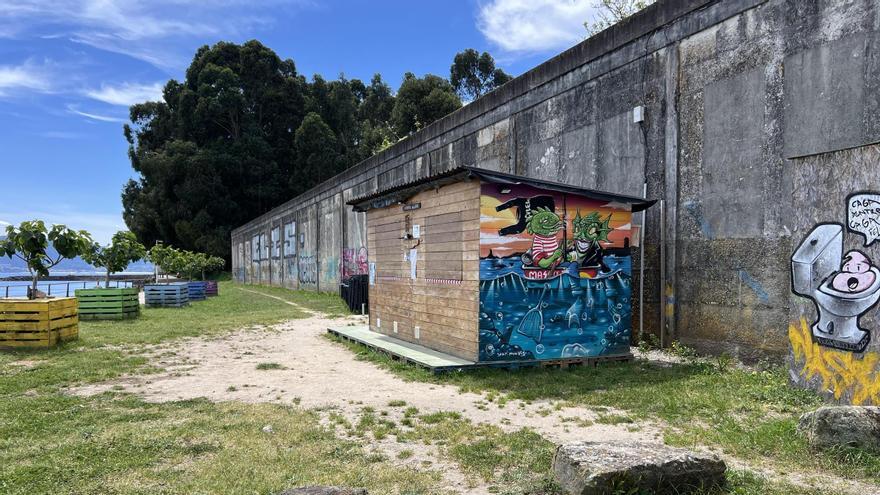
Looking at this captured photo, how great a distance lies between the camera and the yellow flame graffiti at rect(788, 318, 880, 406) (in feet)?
18.3

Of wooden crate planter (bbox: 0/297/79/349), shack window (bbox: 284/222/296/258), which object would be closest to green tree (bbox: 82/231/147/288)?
wooden crate planter (bbox: 0/297/79/349)

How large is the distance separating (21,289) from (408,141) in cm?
2463

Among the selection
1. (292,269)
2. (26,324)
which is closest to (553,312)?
(26,324)

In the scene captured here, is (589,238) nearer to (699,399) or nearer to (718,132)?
(718,132)

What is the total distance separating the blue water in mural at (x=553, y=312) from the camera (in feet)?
27.5

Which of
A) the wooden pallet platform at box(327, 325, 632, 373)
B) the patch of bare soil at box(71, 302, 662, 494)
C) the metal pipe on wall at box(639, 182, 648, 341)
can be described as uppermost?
the metal pipe on wall at box(639, 182, 648, 341)

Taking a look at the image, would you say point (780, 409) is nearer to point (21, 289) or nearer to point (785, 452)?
point (785, 452)

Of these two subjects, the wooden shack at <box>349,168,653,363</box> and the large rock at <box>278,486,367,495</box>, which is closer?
the large rock at <box>278,486,367,495</box>

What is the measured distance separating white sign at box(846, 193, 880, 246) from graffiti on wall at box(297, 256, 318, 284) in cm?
2683

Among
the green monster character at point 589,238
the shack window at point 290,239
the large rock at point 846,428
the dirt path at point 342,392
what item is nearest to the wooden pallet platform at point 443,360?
the dirt path at point 342,392

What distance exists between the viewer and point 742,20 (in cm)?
841

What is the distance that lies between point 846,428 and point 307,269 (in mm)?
29792

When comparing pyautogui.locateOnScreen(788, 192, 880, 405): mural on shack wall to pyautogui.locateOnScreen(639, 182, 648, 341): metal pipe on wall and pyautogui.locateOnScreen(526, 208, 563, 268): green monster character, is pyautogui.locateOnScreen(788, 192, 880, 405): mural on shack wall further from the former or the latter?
pyautogui.locateOnScreen(639, 182, 648, 341): metal pipe on wall

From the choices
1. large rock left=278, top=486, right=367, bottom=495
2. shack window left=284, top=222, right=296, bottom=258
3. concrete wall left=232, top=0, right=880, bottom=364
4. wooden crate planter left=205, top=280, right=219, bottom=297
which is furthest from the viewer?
shack window left=284, top=222, right=296, bottom=258
